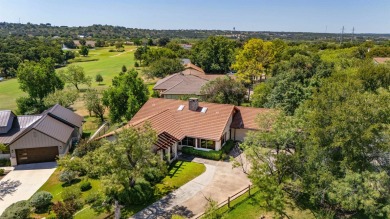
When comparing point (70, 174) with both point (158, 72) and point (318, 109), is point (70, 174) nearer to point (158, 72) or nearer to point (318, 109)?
point (318, 109)

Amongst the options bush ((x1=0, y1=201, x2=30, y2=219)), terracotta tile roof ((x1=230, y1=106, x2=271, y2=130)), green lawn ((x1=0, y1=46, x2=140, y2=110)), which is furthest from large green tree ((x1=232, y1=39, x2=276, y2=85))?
bush ((x1=0, y1=201, x2=30, y2=219))

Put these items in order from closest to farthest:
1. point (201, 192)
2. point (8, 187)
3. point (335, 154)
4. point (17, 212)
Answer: point (335, 154), point (17, 212), point (201, 192), point (8, 187)

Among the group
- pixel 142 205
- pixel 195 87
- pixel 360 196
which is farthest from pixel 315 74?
pixel 142 205

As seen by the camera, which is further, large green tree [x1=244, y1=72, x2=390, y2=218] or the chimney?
the chimney

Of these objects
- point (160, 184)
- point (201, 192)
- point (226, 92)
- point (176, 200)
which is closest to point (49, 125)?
point (160, 184)

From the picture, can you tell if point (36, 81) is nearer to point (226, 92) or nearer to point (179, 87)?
point (179, 87)

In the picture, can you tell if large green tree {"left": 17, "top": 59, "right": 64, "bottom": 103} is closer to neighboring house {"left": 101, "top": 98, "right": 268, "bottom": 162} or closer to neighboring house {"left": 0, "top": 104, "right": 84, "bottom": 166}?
neighboring house {"left": 0, "top": 104, "right": 84, "bottom": 166}
